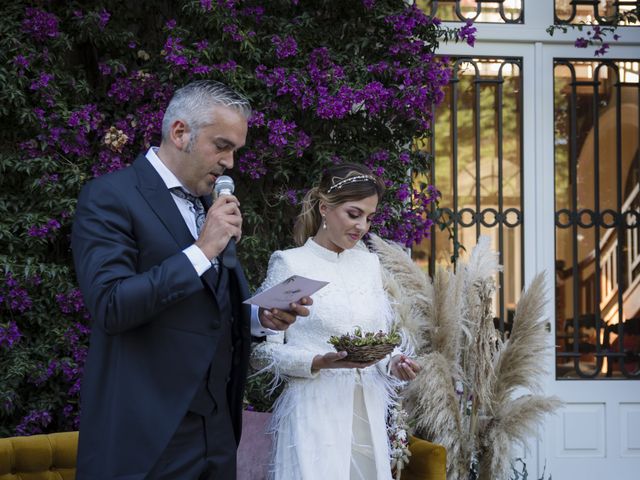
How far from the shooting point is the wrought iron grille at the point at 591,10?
4777 mm

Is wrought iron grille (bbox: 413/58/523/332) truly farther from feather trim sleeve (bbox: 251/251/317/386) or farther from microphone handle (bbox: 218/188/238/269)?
microphone handle (bbox: 218/188/238/269)

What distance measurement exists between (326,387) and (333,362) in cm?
20

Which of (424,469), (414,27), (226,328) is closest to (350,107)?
(414,27)

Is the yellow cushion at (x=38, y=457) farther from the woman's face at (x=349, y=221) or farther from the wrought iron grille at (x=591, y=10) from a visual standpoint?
the wrought iron grille at (x=591, y=10)

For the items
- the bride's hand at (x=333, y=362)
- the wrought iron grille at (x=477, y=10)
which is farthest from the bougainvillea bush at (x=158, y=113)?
the bride's hand at (x=333, y=362)

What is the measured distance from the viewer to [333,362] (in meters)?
2.45

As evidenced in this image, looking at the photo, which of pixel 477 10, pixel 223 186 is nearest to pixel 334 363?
pixel 223 186

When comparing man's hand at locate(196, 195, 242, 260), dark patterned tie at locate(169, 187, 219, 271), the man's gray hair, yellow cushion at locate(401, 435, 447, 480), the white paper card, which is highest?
the man's gray hair

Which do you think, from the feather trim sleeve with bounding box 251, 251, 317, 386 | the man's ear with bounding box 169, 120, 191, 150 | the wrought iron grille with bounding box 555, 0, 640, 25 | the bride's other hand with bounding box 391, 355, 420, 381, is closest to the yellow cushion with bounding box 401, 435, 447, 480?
the bride's other hand with bounding box 391, 355, 420, 381

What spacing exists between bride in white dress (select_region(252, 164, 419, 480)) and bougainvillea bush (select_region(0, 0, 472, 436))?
49.2 inches

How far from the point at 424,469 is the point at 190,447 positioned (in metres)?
1.39

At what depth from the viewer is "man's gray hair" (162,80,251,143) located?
1.96 meters

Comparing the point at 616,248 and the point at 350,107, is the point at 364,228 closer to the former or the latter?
the point at 350,107

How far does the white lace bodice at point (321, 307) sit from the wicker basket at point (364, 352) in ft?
0.56
